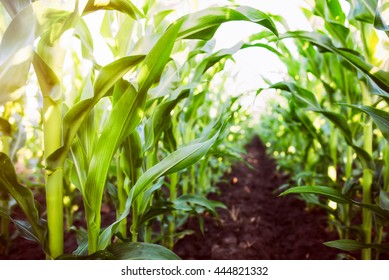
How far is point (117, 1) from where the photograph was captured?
64 centimetres

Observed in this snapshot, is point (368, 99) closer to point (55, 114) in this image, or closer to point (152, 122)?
point (152, 122)

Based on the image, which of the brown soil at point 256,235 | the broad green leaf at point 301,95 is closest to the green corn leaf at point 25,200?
the brown soil at point 256,235

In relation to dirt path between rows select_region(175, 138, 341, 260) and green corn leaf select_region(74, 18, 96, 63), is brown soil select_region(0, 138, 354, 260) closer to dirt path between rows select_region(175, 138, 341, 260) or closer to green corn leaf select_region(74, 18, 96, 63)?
dirt path between rows select_region(175, 138, 341, 260)

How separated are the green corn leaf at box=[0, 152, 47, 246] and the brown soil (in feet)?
2.06

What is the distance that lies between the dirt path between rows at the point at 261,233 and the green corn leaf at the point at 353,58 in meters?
0.81

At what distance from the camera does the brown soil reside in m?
1.33

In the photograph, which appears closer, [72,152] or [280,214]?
[72,152]

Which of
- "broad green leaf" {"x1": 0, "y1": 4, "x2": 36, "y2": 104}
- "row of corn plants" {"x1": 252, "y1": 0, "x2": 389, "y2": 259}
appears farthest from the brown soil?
"broad green leaf" {"x1": 0, "y1": 4, "x2": 36, "y2": 104}

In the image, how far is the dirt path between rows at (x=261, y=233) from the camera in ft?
4.42

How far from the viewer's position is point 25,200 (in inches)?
27.3

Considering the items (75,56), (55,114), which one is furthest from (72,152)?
(75,56)

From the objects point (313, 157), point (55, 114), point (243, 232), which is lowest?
point (243, 232)

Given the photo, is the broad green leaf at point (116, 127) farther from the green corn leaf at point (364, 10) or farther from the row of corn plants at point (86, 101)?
the green corn leaf at point (364, 10)
